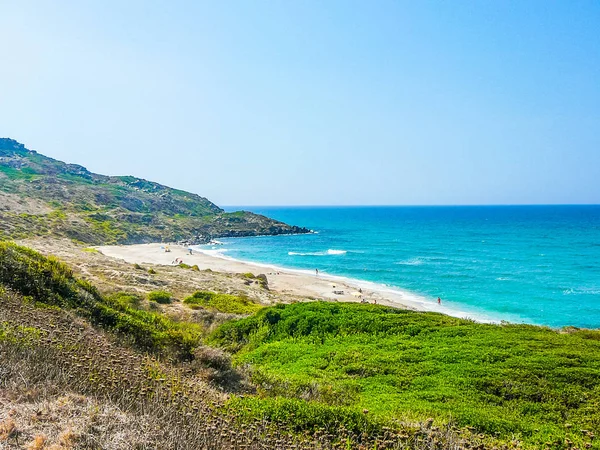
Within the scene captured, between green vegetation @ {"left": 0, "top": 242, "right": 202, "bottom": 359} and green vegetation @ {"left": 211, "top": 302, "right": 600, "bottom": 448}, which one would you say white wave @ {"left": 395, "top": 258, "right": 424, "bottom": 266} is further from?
green vegetation @ {"left": 0, "top": 242, "right": 202, "bottom": 359}

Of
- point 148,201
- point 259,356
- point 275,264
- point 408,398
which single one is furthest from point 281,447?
point 148,201

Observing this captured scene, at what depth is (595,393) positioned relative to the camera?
28.9 feet

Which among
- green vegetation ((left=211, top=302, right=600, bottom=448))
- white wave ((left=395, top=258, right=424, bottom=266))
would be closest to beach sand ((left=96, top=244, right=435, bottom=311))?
white wave ((left=395, top=258, right=424, bottom=266))

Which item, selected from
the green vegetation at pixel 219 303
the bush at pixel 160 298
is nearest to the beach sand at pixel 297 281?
the green vegetation at pixel 219 303

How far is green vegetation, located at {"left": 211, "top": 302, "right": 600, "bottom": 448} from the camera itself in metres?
7.20

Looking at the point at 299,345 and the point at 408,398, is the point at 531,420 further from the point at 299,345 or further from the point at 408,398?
the point at 299,345

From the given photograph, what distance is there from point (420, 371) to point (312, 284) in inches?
1503

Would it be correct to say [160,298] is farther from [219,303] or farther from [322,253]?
[322,253]

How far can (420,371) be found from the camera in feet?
34.1

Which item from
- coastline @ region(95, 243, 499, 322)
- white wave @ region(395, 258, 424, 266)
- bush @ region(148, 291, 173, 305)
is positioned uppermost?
bush @ region(148, 291, 173, 305)

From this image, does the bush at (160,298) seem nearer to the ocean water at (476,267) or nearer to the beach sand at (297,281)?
the beach sand at (297,281)

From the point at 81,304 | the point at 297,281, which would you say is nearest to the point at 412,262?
the point at 297,281

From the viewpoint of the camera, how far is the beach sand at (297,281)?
40.9 m

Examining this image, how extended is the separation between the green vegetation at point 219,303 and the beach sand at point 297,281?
48.4 feet
